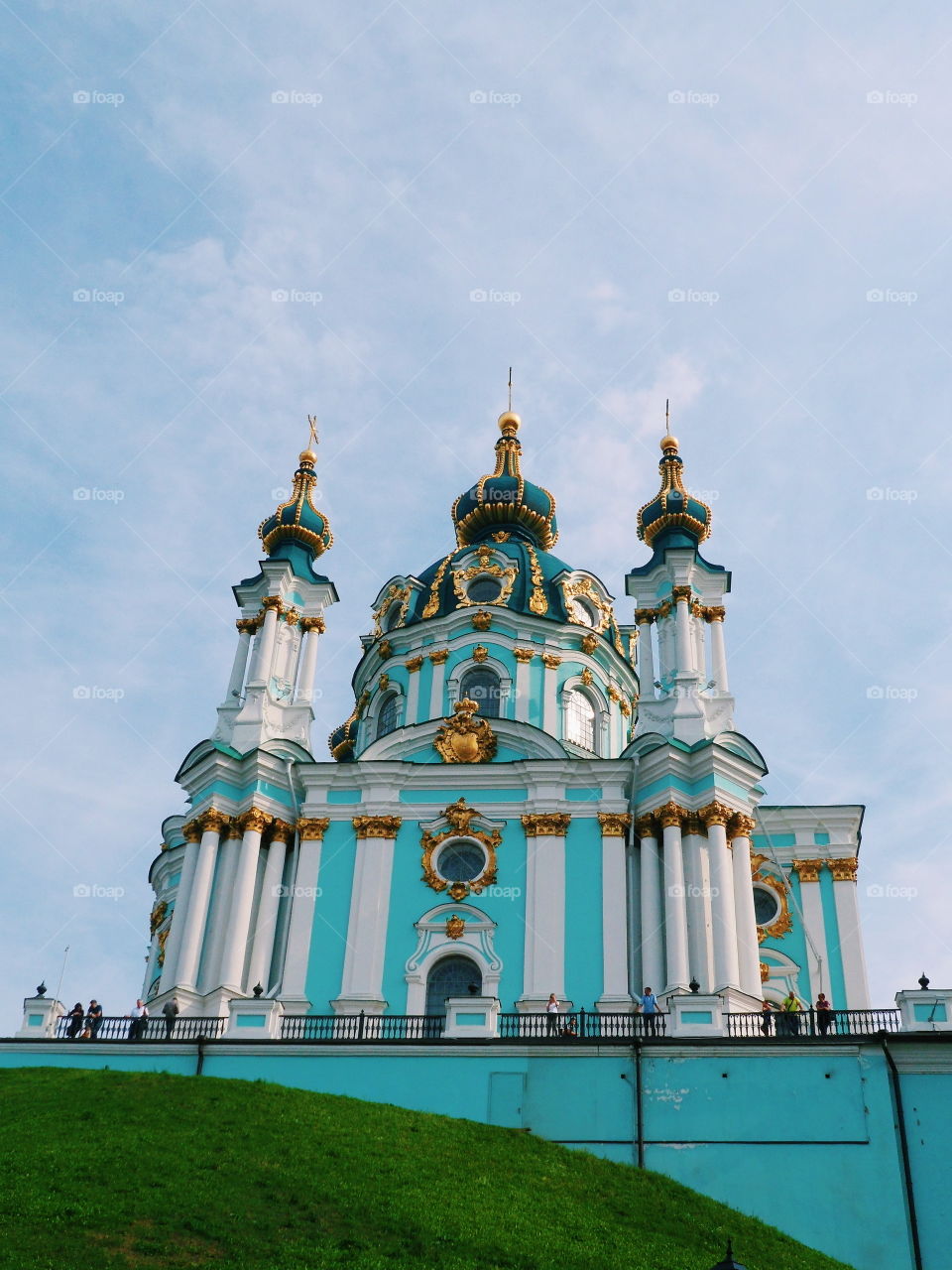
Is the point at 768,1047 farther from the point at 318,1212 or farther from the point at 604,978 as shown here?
the point at 318,1212

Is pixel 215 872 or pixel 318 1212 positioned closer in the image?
pixel 318 1212

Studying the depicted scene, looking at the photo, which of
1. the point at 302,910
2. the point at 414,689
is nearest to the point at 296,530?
the point at 414,689

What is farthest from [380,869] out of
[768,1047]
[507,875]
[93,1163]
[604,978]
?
[93,1163]

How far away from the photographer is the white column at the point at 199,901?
73.5ft

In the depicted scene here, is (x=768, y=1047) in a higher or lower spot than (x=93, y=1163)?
higher

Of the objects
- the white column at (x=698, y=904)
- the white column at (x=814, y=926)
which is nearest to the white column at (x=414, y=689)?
the white column at (x=698, y=904)

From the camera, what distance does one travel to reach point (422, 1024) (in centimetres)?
1864

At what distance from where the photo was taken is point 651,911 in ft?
74.3

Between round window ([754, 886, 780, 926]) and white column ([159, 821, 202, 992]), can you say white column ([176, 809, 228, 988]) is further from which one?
round window ([754, 886, 780, 926])

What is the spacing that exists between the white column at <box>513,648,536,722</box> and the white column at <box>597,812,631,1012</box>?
428 cm

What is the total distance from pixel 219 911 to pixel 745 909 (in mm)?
9321

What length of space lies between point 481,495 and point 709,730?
38.5 feet

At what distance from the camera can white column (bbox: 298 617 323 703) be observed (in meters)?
27.4

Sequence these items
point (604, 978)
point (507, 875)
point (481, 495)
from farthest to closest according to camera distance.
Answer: point (481, 495), point (507, 875), point (604, 978)
